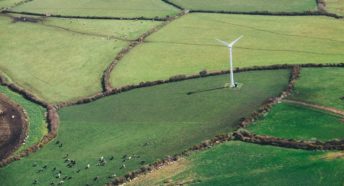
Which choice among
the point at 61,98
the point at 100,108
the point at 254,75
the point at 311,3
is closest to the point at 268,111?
the point at 254,75

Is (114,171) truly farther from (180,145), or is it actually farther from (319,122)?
(319,122)

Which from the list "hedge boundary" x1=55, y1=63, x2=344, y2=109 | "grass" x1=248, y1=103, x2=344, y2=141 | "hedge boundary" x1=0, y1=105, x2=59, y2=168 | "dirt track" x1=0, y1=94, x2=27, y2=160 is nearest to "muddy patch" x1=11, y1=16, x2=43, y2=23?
"dirt track" x1=0, y1=94, x2=27, y2=160

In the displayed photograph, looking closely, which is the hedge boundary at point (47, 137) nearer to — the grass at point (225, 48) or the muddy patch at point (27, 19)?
the grass at point (225, 48)

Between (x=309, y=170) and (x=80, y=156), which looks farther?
(x=80, y=156)

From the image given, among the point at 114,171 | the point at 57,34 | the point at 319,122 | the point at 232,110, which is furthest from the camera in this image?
the point at 57,34

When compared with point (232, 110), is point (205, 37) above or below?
above

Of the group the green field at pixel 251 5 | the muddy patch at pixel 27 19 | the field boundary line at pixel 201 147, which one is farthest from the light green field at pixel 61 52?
the field boundary line at pixel 201 147

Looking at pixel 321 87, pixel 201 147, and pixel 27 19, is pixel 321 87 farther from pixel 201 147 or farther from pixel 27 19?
pixel 27 19

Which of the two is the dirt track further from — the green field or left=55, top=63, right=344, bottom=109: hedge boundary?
the green field
